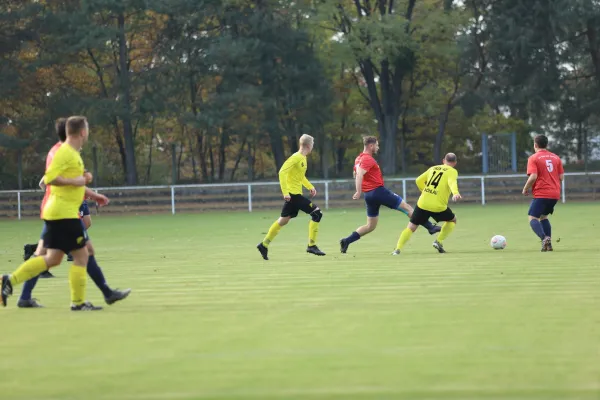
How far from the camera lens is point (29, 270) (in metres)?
10.6

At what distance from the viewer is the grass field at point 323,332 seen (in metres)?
6.73

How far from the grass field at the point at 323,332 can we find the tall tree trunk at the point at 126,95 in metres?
34.2

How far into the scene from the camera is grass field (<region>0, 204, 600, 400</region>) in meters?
6.73

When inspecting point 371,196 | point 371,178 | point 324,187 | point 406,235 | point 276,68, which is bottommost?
point 324,187

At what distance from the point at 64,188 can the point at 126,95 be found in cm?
4185

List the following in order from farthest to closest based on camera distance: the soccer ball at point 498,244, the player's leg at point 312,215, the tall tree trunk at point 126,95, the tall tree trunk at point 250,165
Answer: the tall tree trunk at point 126,95 < the tall tree trunk at point 250,165 < the soccer ball at point 498,244 < the player's leg at point 312,215

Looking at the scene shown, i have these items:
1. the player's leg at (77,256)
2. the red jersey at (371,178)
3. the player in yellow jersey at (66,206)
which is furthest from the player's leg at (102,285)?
the red jersey at (371,178)

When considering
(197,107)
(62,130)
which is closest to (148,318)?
(62,130)

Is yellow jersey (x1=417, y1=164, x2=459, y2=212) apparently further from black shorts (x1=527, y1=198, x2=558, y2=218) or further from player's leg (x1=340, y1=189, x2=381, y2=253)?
black shorts (x1=527, y1=198, x2=558, y2=218)

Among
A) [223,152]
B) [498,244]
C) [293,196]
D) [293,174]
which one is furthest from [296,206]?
[223,152]

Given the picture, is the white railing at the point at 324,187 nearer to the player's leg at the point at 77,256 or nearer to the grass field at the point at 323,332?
the grass field at the point at 323,332

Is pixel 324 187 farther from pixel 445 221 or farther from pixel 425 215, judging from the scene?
pixel 425 215

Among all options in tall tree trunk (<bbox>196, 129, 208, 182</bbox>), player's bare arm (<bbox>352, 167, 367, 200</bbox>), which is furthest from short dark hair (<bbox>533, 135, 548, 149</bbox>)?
tall tree trunk (<bbox>196, 129, 208, 182</bbox>)

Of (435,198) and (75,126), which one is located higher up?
(75,126)
